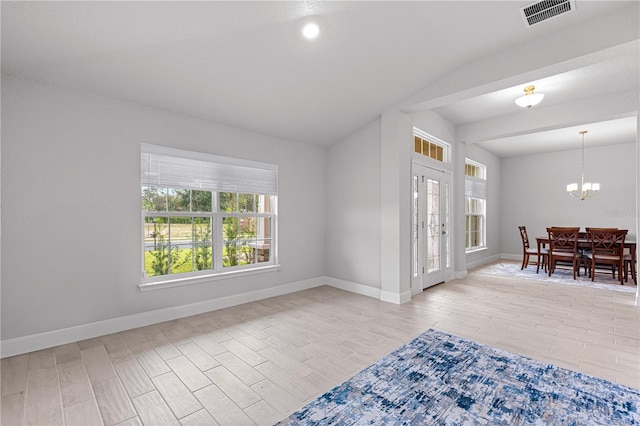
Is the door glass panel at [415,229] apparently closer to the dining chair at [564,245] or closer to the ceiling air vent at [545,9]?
the ceiling air vent at [545,9]

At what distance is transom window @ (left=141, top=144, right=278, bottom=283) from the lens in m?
3.48

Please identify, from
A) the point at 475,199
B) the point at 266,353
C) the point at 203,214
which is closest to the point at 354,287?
the point at 266,353

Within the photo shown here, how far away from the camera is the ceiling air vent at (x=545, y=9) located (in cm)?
258

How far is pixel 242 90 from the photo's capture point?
3393 mm

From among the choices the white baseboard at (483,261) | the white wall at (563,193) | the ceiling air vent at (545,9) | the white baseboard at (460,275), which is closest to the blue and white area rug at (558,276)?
the white baseboard at (483,261)

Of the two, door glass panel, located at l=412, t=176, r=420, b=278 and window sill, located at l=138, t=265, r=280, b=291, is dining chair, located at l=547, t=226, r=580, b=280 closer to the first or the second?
door glass panel, located at l=412, t=176, r=420, b=278

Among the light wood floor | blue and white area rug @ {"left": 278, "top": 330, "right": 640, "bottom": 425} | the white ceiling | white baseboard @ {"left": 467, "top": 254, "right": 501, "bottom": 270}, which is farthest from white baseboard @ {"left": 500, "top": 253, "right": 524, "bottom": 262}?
blue and white area rug @ {"left": 278, "top": 330, "right": 640, "bottom": 425}

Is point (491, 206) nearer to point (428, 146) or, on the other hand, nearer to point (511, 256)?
point (511, 256)

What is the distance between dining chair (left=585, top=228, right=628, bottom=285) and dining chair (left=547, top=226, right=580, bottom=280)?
26 centimetres

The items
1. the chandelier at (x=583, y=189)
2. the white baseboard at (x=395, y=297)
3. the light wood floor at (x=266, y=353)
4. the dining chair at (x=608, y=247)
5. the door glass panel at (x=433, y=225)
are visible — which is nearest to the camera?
the light wood floor at (x=266, y=353)

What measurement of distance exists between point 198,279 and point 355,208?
259cm

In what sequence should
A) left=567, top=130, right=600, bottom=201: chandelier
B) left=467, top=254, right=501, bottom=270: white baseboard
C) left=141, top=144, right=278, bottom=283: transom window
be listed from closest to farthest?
left=141, top=144, right=278, bottom=283: transom window → left=567, top=130, right=600, bottom=201: chandelier → left=467, top=254, right=501, bottom=270: white baseboard

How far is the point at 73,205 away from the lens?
2.93m

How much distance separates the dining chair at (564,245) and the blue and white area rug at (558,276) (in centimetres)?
18
